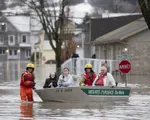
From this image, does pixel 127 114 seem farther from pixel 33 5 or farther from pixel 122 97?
pixel 33 5

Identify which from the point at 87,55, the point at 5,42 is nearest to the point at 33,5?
the point at 87,55

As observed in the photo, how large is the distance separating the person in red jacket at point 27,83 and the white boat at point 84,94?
40 centimetres

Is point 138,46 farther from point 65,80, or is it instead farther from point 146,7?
point 146,7

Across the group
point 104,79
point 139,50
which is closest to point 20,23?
point 139,50

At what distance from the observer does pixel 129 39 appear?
50.1 m

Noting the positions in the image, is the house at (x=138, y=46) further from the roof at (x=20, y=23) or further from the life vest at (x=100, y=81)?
the roof at (x=20, y=23)

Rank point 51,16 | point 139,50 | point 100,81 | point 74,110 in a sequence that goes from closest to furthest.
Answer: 1. point 74,110
2. point 100,81
3. point 139,50
4. point 51,16

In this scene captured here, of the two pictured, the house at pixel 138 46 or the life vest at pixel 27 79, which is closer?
the life vest at pixel 27 79

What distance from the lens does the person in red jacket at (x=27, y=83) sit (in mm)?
20178

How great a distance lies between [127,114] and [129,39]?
110 feet

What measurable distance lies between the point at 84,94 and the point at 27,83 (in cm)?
193

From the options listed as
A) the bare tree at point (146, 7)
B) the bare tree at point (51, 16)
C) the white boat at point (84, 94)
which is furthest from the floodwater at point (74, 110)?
the bare tree at point (51, 16)

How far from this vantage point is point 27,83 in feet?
66.2

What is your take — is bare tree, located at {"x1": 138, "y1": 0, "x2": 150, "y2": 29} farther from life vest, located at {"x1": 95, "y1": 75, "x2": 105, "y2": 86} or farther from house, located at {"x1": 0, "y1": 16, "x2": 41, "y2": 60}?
house, located at {"x1": 0, "y1": 16, "x2": 41, "y2": 60}
